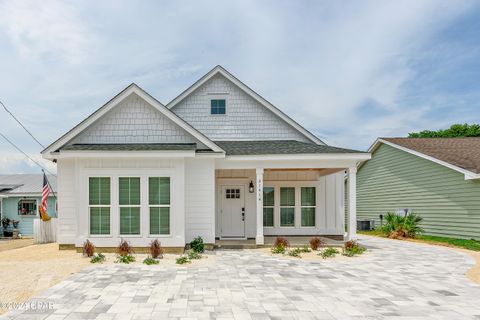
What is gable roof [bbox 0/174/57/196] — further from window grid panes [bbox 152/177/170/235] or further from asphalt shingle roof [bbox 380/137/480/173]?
asphalt shingle roof [bbox 380/137/480/173]

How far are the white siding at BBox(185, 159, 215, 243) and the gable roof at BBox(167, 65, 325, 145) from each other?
4.92m

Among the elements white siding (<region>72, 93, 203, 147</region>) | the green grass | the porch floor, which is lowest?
the green grass

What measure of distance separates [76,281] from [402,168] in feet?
59.4

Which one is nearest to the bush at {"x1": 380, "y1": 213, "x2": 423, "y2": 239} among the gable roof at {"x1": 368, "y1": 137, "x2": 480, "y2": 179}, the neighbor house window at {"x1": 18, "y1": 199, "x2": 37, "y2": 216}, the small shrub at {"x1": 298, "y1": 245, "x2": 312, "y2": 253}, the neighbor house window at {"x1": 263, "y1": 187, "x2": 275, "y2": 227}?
the gable roof at {"x1": 368, "y1": 137, "x2": 480, "y2": 179}

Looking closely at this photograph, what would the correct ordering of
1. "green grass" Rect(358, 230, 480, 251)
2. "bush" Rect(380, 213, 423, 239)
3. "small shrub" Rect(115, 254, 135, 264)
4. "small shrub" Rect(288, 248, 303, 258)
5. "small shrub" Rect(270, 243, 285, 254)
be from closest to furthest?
"small shrub" Rect(115, 254, 135, 264)
"small shrub" Rect(288, 248, 303, 258)
"small shrub" Rect(270, 243, 285, 254)
"green grass" Rect(358, 230, 480, 251)
"bush" Rect(380, 213, 423, 239)

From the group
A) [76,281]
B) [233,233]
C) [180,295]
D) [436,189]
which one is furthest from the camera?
[436,189]

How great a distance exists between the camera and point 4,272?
970 cm

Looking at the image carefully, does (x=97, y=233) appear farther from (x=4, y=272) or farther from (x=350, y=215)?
(x=350, y=215)

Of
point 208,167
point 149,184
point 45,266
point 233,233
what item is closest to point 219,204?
point 233,233

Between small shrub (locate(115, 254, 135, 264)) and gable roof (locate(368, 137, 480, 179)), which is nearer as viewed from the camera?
small shrub (locate(115, 254, 135, 264))

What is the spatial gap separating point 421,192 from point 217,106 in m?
11.5

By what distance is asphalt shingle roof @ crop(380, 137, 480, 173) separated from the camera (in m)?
16.9

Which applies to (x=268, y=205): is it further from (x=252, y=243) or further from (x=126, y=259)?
(x=126, y=259)

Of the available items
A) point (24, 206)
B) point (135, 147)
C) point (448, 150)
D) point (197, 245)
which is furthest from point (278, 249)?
point (24, 206)
